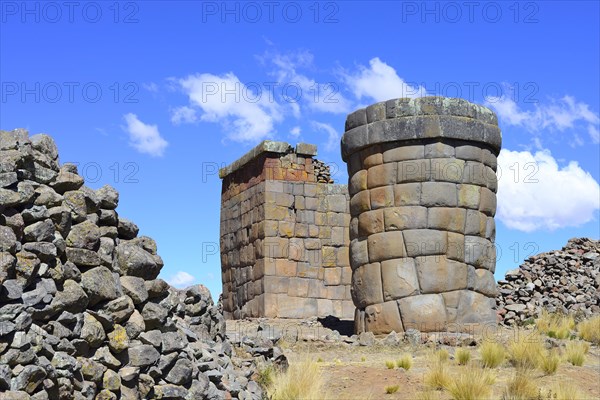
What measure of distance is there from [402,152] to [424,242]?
147 cm

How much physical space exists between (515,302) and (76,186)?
43.1 ft

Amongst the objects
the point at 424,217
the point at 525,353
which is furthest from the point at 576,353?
the point at 424,217

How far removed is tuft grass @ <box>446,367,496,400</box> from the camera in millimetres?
8898

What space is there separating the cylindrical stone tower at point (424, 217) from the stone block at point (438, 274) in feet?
0.05

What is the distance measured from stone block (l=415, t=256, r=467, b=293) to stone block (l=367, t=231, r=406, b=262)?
31cm

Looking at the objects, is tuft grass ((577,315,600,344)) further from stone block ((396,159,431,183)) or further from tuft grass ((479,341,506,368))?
stone block ((396,159,431,183))

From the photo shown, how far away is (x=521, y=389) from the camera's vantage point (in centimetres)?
913

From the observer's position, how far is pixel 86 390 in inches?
240

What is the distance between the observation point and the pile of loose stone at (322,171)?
61.3 ft

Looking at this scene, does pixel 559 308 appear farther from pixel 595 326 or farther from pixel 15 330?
pixel 15 330

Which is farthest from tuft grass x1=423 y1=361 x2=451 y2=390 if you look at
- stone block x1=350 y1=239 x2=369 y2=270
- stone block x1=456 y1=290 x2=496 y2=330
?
stone block x1=350 y1=239 x2=369 y2=270

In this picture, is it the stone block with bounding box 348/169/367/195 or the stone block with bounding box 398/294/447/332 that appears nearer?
the stone block with bounding box 398/294/447/332

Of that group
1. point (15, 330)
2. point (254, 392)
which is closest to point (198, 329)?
point (254, 392)

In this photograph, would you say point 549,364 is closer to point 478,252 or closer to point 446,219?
point 478,252
